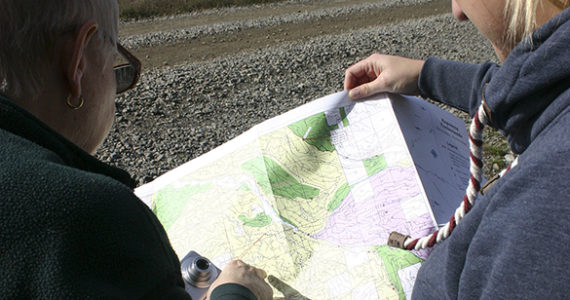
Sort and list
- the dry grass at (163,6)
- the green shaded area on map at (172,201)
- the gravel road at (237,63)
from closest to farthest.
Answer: the green shaded area on map at (172,201)
the gravel road at (237,63)
the dry grass at (163,6)

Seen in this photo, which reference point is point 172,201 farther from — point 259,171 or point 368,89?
point 368,89

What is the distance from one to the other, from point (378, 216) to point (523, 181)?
755 mm

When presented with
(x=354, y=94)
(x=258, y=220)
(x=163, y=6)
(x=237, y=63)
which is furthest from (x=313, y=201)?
(x=163, y=6)

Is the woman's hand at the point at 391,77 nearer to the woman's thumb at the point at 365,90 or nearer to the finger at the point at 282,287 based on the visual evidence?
the woman's thumb at the point at 365,90

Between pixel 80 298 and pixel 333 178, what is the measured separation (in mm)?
999

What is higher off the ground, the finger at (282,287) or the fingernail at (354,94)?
the fingernail at (354,94)

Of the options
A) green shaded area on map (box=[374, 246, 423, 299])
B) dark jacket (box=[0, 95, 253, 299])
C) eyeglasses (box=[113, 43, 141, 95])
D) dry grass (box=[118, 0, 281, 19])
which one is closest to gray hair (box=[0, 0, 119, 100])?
dark jacket (box=[0, 95, 253, 299])

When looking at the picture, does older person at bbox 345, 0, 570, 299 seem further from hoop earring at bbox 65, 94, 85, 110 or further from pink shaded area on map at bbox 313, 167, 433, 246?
hoop earring at bbox 65, 94, 85, 110

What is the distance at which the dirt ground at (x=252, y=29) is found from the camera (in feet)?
23.1

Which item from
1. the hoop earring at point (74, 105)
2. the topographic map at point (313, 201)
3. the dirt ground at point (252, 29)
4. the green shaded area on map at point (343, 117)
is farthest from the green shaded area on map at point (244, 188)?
the dirt ground at point (252, 29)

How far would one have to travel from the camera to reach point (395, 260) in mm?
1396

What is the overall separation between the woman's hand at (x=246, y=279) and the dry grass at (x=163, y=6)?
9482 mm

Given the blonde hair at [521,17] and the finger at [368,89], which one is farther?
the finger at [368,89]

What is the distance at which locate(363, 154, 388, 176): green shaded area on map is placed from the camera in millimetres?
1571
